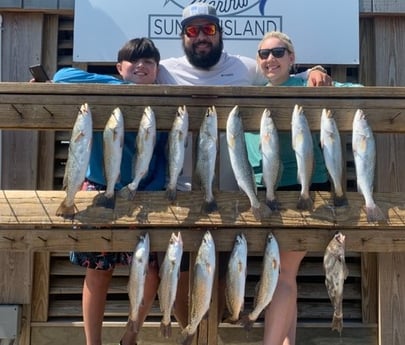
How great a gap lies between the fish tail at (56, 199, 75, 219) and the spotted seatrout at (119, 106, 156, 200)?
24cm

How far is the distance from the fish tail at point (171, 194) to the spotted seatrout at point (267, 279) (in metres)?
0.48

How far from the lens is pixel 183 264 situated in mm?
3062

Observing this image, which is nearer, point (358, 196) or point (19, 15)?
point (358, 196)

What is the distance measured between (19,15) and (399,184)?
9.04 ft

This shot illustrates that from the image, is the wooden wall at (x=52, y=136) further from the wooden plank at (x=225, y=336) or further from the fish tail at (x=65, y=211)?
the fish tail at (x=65, y=211)

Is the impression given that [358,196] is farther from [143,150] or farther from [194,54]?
[194,54]

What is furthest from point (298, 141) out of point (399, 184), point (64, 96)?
point (399, 184)

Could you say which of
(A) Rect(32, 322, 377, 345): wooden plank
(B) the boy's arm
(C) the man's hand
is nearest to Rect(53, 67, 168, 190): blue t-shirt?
(B) the boy's arm

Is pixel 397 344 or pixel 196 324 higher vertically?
pixel 196 324

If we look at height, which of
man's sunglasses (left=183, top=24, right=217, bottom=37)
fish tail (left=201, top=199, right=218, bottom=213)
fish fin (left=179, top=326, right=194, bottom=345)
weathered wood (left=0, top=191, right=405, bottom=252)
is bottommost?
fish fin (left=179, top=326, right=194, bottom=345)

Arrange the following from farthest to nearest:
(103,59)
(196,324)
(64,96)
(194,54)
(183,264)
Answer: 1. (103,59)
2. (194,54)
3. (183,264)
4. (64,96)
5. (196,324)

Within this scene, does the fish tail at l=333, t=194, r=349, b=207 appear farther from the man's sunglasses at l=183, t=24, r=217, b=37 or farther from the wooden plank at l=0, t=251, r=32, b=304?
the wooden plank at l=0, t=251, r=32, b=304

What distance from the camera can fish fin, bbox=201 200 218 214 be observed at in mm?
2652

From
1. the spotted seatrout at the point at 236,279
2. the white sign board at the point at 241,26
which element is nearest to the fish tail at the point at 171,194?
the spotted seatrout at the point at 236,279
